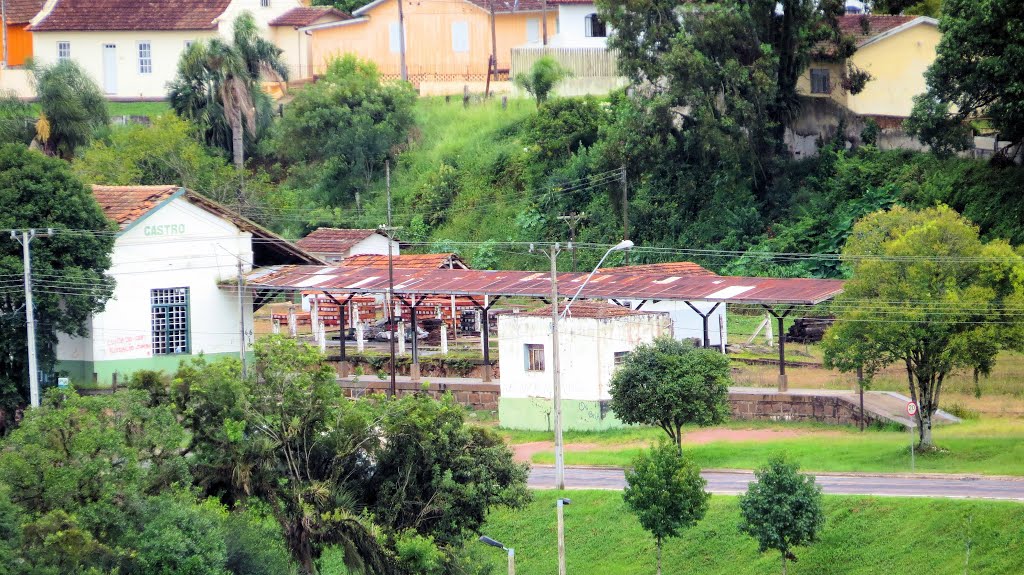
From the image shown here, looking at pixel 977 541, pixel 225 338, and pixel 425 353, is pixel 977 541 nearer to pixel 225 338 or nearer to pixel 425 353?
pixel 425 353

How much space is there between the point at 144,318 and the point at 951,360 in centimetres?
2884

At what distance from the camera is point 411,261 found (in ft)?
201

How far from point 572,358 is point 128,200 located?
1772 centimetres

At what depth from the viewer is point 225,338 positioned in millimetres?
57031

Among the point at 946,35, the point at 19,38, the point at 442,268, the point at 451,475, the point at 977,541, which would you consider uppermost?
the point at 19,38

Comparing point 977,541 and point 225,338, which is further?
point 225,338

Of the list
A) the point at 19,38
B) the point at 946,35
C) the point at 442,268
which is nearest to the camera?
the point at 946,35

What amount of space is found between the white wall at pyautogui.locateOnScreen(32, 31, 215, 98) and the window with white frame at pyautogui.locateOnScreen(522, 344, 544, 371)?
41323 mm

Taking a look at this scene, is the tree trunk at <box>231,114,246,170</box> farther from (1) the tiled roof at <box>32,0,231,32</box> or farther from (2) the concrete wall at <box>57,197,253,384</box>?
(2) the concrete wall at <box>57,197,253,384</box>

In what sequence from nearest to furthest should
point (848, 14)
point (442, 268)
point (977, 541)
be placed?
point (977, 541)
point (442, 268)
point (848, 14)

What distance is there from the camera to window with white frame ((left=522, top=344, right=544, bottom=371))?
48.9 metres

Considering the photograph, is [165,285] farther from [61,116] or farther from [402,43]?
[402,43]

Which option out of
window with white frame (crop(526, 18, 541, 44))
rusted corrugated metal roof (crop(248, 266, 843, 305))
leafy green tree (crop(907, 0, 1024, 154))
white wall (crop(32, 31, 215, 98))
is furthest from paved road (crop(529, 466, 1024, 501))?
white wall (crop(32, 31, 215, 98))

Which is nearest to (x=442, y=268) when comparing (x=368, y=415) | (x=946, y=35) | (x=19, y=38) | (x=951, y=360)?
(x=946, y=35)
